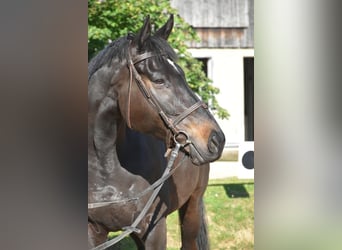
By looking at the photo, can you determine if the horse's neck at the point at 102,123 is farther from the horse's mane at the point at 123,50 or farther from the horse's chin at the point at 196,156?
the horse's chin at the point at 196,156

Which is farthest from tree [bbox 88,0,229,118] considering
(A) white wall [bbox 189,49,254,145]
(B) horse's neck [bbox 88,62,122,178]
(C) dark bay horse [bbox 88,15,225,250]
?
(B) horse's neck [bbox 88,62,122,178]

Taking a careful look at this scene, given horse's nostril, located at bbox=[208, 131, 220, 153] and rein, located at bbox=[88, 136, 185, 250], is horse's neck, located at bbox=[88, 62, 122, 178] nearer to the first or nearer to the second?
rein, located at bbox=[88, 136, 185, 250]

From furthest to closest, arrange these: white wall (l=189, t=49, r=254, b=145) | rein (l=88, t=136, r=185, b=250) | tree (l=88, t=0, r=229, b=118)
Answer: white wall (l=189, t=49, r=254, b=145)
tree (l=88, t=0, r=229, b=118)
rein (l=88, t=136, r=185, b=250)

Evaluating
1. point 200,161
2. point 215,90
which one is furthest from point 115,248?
point 215,90

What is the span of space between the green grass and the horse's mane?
1.54 metres

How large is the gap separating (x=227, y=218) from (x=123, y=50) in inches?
111

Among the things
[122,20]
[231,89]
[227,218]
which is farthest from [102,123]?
[231,89]

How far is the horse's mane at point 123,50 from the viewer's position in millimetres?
1987

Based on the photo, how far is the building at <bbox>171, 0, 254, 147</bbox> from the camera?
21.6 feet

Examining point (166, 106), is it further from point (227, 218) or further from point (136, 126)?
point (227, 218)

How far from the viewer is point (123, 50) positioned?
2.00 metres

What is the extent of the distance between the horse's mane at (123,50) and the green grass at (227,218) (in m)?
1.54
